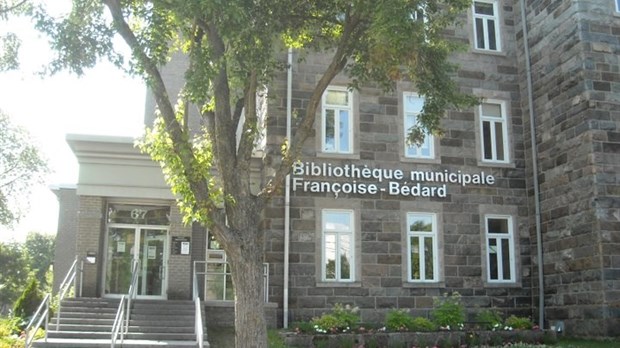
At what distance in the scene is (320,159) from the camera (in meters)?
17.6

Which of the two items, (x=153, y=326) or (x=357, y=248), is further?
(x=357, y=248)

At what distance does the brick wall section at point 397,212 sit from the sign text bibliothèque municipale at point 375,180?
161 mm

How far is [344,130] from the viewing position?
18.1 metres

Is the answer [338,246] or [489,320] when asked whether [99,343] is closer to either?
[338,246]

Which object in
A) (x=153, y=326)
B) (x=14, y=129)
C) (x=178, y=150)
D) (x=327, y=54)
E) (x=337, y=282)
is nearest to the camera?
(x=178, y=150)

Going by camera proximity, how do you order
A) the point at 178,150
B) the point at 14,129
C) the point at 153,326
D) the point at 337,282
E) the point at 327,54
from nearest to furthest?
the point at 178,150 < the point at 153,326 < the point at 337,282 < the point at 327,54 < the point at 14,129

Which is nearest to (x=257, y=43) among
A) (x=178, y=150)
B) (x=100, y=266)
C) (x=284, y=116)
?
(x=178, y=150)

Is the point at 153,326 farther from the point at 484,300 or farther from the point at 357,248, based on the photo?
the point at 484,300

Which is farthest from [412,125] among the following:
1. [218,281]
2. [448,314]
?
[218,281]

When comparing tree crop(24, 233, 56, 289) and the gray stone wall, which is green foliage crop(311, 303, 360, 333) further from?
tree crop(24, 233, 56, 289)

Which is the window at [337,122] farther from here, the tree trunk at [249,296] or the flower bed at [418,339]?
the tree trunk at [249,296]

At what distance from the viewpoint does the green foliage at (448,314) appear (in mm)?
16234

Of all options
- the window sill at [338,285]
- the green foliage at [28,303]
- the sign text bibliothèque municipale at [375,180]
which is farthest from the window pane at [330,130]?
the green foliage at [28,303]

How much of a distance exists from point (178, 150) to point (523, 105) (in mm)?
12111
